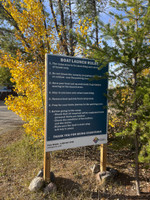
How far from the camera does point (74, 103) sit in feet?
9.34

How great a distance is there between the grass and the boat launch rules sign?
2.75ft

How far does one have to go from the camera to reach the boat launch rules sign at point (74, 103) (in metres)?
2.67

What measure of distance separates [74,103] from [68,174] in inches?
66.3

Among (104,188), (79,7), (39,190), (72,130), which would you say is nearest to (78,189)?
(104,188)

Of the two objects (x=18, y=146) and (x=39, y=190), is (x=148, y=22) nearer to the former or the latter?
(x=39, y=190)

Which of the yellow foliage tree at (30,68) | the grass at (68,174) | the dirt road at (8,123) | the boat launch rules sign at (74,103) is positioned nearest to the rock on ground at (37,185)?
the grass at (68,174)

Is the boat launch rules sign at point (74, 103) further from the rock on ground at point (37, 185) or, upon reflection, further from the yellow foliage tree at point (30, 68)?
the yellow foliage tree at point (30, 68)

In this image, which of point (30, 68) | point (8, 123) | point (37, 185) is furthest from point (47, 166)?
point (8, 123)


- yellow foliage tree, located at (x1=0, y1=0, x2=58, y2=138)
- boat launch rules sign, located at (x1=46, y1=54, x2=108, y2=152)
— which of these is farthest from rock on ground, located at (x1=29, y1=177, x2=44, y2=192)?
yellow foliage tree, located at (x1=0, y1=0, x2=58, y2=138)

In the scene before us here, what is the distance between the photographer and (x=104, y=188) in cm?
300

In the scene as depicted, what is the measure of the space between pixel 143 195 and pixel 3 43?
22.7 feet

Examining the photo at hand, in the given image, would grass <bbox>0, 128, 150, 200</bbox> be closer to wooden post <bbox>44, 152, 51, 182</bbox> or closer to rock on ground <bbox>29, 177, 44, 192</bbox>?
rock on ground <bbox>29, 177, 44, 192</bbox>

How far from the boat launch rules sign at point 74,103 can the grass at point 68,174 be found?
2.75ft

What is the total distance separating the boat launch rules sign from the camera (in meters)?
2.67
